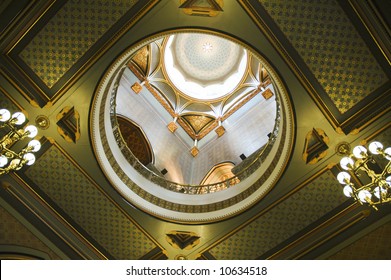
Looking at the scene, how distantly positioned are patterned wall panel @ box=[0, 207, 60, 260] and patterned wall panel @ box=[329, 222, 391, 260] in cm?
609

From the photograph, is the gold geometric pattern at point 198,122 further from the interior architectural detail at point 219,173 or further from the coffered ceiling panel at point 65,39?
the coffered ceiling panel at point 65,39

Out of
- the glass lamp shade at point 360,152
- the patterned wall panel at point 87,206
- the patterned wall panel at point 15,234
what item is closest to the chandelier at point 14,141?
the patterned wall panel at point 87,206

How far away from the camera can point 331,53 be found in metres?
6.72

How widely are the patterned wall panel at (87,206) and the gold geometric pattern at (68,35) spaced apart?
1.67 metres

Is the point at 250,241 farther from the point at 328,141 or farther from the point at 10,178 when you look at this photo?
the point at 10,178

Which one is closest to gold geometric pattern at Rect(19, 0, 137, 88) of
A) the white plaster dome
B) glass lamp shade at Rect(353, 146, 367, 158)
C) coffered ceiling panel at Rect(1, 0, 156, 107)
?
coffered ceiling panel at Rect(1, 0, 156, 107)

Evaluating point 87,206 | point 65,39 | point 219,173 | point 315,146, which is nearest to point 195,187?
point 87,206

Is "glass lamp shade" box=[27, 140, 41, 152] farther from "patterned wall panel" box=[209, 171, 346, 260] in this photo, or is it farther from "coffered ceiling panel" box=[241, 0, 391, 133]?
"patterned wall panel" box=[209, 171, 346, 260]

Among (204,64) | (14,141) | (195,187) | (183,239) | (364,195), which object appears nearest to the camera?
(364,195)

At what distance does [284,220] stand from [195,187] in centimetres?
246

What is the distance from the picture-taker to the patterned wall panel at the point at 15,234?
780 cm

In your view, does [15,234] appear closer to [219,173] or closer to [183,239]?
[183,239]

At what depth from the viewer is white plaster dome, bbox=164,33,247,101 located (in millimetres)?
14609

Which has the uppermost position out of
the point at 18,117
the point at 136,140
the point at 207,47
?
the point at 18,117
